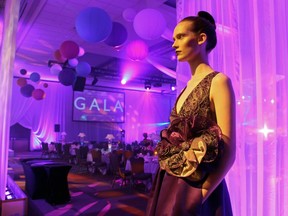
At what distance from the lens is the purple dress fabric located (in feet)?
2.44

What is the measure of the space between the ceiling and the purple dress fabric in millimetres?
2832

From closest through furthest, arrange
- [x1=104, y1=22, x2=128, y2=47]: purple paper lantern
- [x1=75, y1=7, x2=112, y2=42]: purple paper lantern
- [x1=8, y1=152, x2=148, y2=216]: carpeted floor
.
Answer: [x1=75, y1=7, x2=112, y2=42]: purple paper lantern
[x1=8, y1=152, x2=148, y2=216]: carpeted floor
[x1=104, y1=22, x2=128, y2=47]: purple paper lantern

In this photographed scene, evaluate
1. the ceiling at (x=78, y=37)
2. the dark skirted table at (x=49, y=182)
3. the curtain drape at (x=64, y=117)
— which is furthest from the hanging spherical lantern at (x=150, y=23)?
the curtain drape at (x=64, y=117)

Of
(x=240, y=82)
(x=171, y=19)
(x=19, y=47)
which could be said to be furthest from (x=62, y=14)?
(x=240, y=82)

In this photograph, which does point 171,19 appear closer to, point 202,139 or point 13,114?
point 202,139

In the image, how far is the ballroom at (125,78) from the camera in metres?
1.27

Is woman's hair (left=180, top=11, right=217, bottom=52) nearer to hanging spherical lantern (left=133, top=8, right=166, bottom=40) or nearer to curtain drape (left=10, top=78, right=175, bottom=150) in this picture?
hanging spherical lantern (left=133, top=8, right=166, bottom=40)

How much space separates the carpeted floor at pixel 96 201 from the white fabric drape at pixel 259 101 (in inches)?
98.5

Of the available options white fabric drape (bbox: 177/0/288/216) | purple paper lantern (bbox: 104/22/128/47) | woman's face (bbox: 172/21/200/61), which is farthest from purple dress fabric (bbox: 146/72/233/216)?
purple paper lantern (bbox: 104/22/128/47)

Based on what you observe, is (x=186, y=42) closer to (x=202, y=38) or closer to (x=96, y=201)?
(x=202, y=38)

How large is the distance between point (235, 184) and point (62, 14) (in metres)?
5.31

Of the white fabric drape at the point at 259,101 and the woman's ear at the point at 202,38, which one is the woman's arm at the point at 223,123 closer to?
the woman's ear at the point at 202,38

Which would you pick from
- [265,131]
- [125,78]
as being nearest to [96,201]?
[265,131]

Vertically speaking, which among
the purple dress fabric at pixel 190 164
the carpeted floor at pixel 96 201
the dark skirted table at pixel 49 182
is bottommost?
the carpeted floor at pixel 96 201
